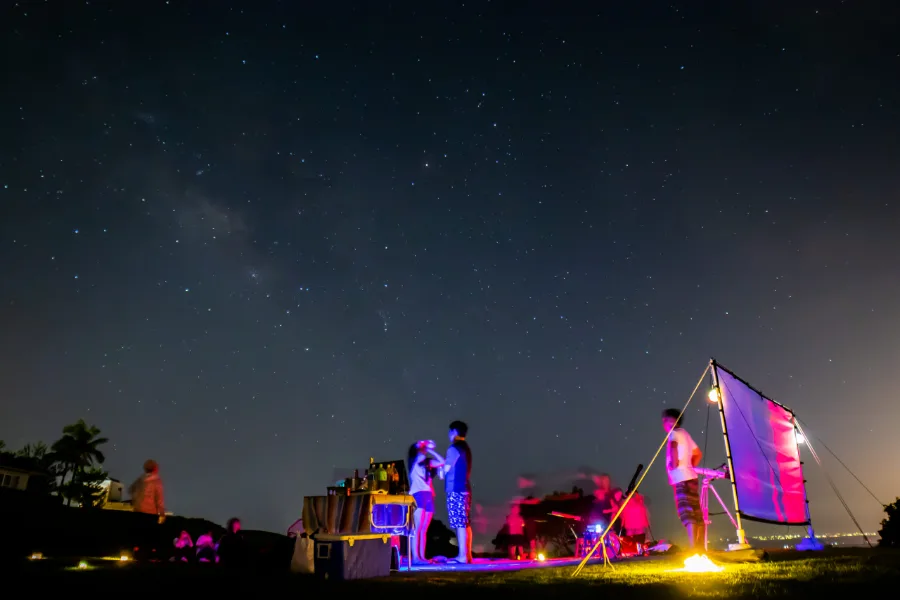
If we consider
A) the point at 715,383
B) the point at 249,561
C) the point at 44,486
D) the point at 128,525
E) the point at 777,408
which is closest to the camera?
the point at 249,561

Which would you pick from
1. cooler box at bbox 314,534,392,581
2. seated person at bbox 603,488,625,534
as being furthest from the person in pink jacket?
seated person at bbox 603,488,625,534

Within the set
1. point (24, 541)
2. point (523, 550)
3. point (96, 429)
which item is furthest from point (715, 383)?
point (96, 429)

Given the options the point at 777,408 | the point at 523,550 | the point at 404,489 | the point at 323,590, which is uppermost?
the point at 777,408

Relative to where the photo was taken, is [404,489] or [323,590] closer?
[323,590]

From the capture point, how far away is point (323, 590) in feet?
14.0

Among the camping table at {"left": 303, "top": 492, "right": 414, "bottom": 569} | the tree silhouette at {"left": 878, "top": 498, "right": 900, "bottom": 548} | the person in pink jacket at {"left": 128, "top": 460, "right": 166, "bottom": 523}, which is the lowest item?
the tree silhouette at {"left": 878, "top": 498, "right": 900, "bottom": 548}

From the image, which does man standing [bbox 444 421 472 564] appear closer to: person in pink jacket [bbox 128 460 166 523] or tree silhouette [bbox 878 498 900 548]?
person in pink jacket [bbox 128 460 166 523]

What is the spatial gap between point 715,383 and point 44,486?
55910 mm

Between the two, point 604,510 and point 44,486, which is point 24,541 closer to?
point 604,510

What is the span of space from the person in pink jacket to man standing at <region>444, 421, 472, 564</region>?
5088 millimetres

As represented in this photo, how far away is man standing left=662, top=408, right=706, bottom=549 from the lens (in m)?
7.03

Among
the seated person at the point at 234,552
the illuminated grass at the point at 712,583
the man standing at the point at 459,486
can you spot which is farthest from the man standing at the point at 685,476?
the seated person at the point at 234,552

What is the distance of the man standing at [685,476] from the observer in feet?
23.1

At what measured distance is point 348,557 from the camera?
5.59 meters
